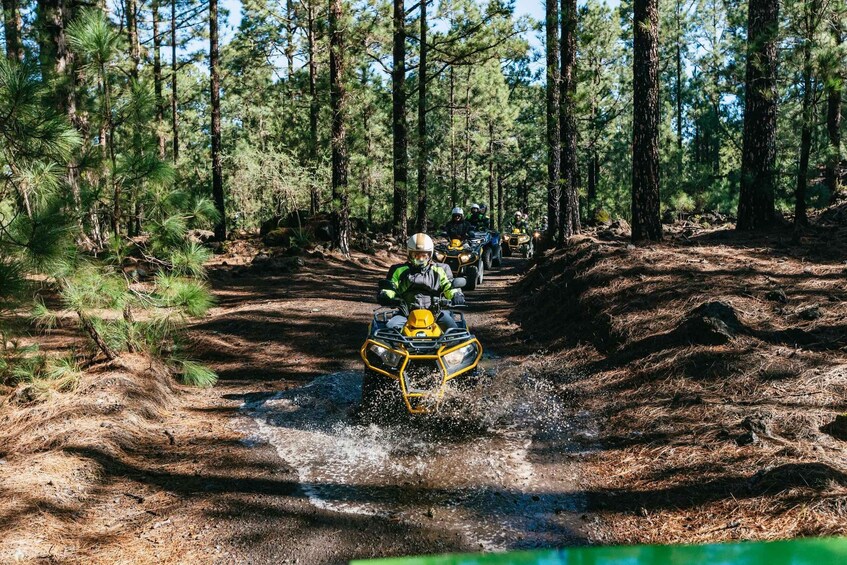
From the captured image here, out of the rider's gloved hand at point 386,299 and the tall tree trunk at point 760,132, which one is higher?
the tall tree trunk at point 760,132

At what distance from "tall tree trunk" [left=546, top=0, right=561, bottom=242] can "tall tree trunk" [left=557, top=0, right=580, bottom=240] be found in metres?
0.29

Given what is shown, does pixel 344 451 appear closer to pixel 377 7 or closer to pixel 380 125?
pixel 377 7

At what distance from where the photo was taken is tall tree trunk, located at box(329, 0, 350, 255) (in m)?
17.6

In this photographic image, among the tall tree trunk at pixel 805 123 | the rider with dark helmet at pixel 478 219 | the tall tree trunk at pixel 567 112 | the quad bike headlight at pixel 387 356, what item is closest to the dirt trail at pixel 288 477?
the quad bike headlight at pixel 387 356

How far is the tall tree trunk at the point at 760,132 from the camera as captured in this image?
1056 cm

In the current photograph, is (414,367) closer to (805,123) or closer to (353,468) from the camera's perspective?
(353,468)

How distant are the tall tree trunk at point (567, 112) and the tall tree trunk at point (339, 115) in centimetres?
602

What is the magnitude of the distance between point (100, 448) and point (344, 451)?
6.37 ft

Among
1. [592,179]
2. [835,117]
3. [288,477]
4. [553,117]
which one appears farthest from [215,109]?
[592,179]

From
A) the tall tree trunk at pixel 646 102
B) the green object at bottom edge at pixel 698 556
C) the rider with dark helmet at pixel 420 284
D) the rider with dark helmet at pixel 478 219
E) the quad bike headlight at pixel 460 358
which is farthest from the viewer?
the rider with dark helmet at pixel 478 219

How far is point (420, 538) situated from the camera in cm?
382

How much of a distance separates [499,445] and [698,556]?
3109 millimetres

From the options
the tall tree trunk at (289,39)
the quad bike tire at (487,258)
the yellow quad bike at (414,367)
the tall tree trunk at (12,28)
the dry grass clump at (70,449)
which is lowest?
the dry grass clump at (70,449)

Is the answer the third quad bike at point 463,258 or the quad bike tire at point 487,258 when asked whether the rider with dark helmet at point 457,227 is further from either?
the quad bike tire at point 487,258
